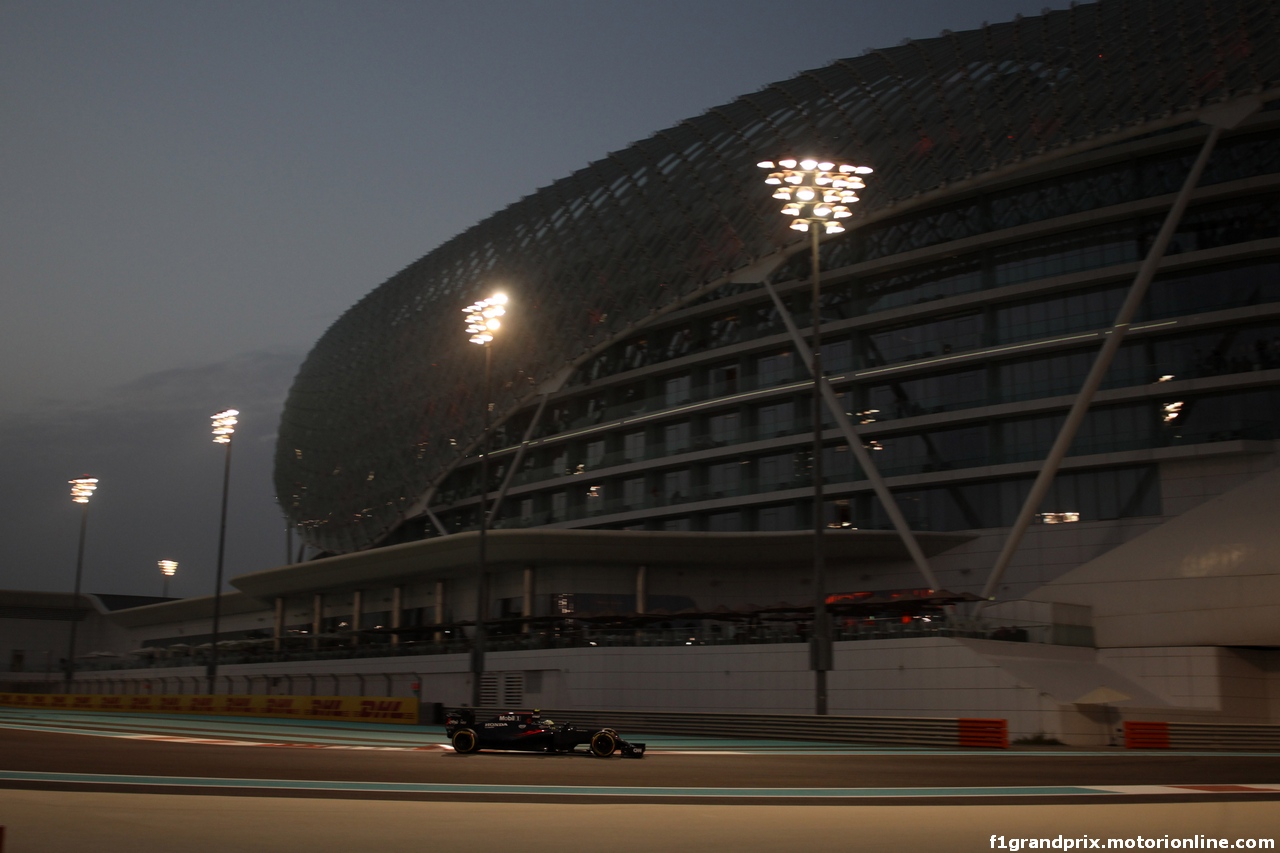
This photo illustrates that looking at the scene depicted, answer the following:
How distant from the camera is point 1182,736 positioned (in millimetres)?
31500

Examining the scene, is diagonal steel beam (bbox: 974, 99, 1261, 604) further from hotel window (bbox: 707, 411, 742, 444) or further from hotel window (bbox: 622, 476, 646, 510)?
hotel window (bbox: 622, 476, 646, 510)

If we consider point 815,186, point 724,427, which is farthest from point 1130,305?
point 724,427

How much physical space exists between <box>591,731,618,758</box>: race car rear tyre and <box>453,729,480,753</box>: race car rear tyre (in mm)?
2584

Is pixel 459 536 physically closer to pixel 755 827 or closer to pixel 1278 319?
pixel 1278 319

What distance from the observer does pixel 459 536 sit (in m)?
61.8

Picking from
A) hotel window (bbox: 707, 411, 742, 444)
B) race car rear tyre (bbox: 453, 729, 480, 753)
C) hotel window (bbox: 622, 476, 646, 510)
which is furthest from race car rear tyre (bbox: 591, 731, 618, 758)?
hotel window (bbox: 622, 476, 646, 510)

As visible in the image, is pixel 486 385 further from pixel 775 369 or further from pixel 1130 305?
pixel 1130 305

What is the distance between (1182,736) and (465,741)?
19067 mm

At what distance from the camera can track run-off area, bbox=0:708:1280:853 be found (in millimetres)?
9891

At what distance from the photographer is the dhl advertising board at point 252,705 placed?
46125 millimetres

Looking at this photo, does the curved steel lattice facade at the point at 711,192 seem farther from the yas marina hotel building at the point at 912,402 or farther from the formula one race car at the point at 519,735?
the formula one race car at the point at 519,735

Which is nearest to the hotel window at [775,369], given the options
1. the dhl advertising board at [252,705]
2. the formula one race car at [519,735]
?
the dhl advertising board at [252,705]

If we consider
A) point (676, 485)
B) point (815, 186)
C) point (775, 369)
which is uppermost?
point (775, 369)

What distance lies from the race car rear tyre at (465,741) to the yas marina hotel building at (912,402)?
40.3ft
